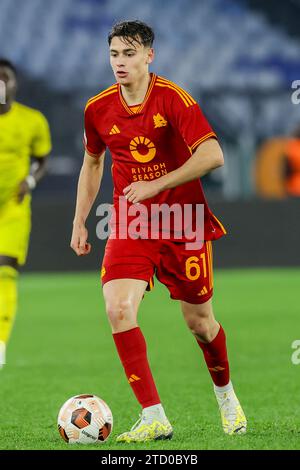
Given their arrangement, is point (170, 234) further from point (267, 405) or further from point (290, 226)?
point (290, 226)

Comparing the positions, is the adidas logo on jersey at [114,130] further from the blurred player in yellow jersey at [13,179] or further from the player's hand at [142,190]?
the blurred player in yellow jersey at [13,179]

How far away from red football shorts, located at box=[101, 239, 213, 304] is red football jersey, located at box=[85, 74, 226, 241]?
10cm

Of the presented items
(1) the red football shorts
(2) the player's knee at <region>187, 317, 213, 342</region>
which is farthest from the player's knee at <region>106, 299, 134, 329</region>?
(2) the player's knee at <region>187, 317, 213, 342</region>

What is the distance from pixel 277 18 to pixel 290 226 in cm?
626

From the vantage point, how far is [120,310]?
506 cm

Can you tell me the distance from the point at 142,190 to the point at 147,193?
33 mm

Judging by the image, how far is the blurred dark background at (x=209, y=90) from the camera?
16.6 m

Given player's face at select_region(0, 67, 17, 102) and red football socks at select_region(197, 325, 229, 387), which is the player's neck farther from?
player's face at select_region(0, 67, 17, 102)

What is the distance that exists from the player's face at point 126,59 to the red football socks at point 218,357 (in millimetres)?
1363

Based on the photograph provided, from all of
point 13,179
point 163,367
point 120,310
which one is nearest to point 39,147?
point 13,179

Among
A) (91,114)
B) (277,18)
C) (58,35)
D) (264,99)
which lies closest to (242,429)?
(91,114)

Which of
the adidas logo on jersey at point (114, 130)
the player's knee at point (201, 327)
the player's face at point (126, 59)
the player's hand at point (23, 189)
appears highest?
the player's face at point (126, 59)

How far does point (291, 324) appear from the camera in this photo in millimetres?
10750

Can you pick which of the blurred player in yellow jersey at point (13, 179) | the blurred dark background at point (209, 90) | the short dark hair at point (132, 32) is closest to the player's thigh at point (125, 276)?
the short dark hair at point (132, 32)
